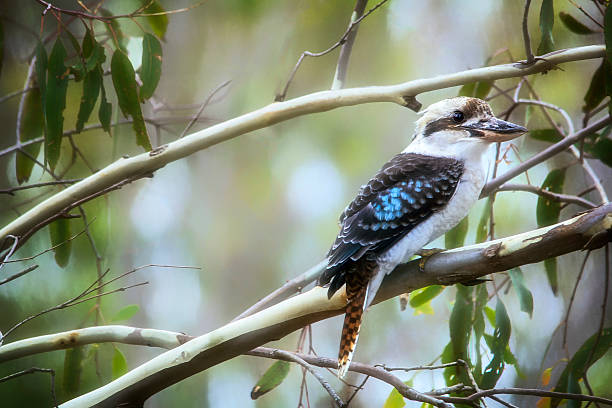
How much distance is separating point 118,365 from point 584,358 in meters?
0.97

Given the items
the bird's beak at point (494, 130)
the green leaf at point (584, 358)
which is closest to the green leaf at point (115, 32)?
the bird's beak at point (494, 130)

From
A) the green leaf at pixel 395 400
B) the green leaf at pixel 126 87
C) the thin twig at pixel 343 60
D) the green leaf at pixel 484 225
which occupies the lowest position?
the green leaf at pixel 395 400

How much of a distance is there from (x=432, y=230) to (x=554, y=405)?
435 millimetres

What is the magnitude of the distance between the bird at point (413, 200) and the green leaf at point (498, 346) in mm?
245

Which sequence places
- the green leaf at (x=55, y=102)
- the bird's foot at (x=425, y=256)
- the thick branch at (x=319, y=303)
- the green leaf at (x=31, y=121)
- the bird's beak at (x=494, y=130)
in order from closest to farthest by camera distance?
the thick branch at (x=319, y=303), the bird's foot at (x=425, y=256), the bird's beak at (x=494, y=130), the green leaf at (x=55, y=102), the green leaf at (x=31, y=121)

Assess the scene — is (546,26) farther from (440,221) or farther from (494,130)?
(440,221)

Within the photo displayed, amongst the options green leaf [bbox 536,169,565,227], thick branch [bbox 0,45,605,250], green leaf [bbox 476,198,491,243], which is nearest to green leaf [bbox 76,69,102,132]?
thick branch [bbox 0,45,605,250]

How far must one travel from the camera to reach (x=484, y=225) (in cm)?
134

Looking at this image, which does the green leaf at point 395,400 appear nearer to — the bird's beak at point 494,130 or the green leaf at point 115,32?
the bird's beak at point 494,130

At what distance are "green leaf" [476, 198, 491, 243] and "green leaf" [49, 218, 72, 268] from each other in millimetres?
939

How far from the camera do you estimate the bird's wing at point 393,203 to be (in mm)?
1136

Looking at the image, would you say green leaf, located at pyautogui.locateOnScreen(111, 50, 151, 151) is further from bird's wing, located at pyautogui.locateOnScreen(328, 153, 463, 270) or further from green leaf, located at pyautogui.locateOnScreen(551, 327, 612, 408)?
green leaf, located at pyautogui.locateOnScreen(551, 327, 612, 408)

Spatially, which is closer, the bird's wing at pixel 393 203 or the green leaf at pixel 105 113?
the bird's wing at pixel 393 203

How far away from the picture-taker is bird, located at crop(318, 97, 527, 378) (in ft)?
3.67
